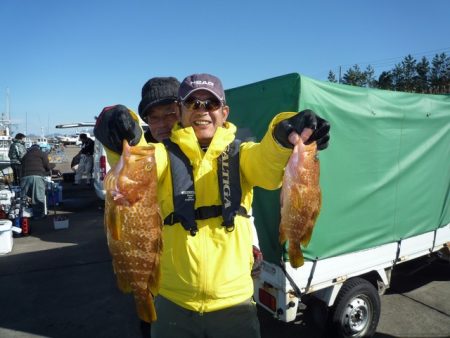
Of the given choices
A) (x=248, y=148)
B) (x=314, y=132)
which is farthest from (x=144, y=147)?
(x=314, y=132)

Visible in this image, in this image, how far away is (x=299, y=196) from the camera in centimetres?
190

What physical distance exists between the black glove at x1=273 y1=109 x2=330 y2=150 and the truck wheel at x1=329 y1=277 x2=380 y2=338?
2550 millimetres

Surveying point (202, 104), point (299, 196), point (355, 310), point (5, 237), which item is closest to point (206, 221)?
point (299, 196)

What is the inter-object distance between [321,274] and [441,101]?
9.93 ft

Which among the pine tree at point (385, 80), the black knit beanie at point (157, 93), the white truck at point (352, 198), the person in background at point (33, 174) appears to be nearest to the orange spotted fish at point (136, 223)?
the black knit beanie at point (157, 93)

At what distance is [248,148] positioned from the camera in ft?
6.92

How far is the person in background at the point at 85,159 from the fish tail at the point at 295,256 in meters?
13.1

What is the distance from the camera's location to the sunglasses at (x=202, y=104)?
2.10 meters

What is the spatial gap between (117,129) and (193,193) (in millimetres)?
587

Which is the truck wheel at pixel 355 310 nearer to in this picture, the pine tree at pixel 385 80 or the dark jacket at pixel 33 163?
the dark jacket at pixel 33 163

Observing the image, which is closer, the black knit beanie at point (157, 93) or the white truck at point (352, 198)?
the black knit beanie at point (157, 93)

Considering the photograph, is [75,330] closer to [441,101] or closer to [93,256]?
[93,256]

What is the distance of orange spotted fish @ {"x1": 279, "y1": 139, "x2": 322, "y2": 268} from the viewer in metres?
1.83

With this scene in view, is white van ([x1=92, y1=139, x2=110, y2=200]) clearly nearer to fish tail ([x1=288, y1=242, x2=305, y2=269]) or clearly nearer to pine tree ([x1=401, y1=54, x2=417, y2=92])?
fish tail ([x1=288, y1=242, x2=305, y2=269])
